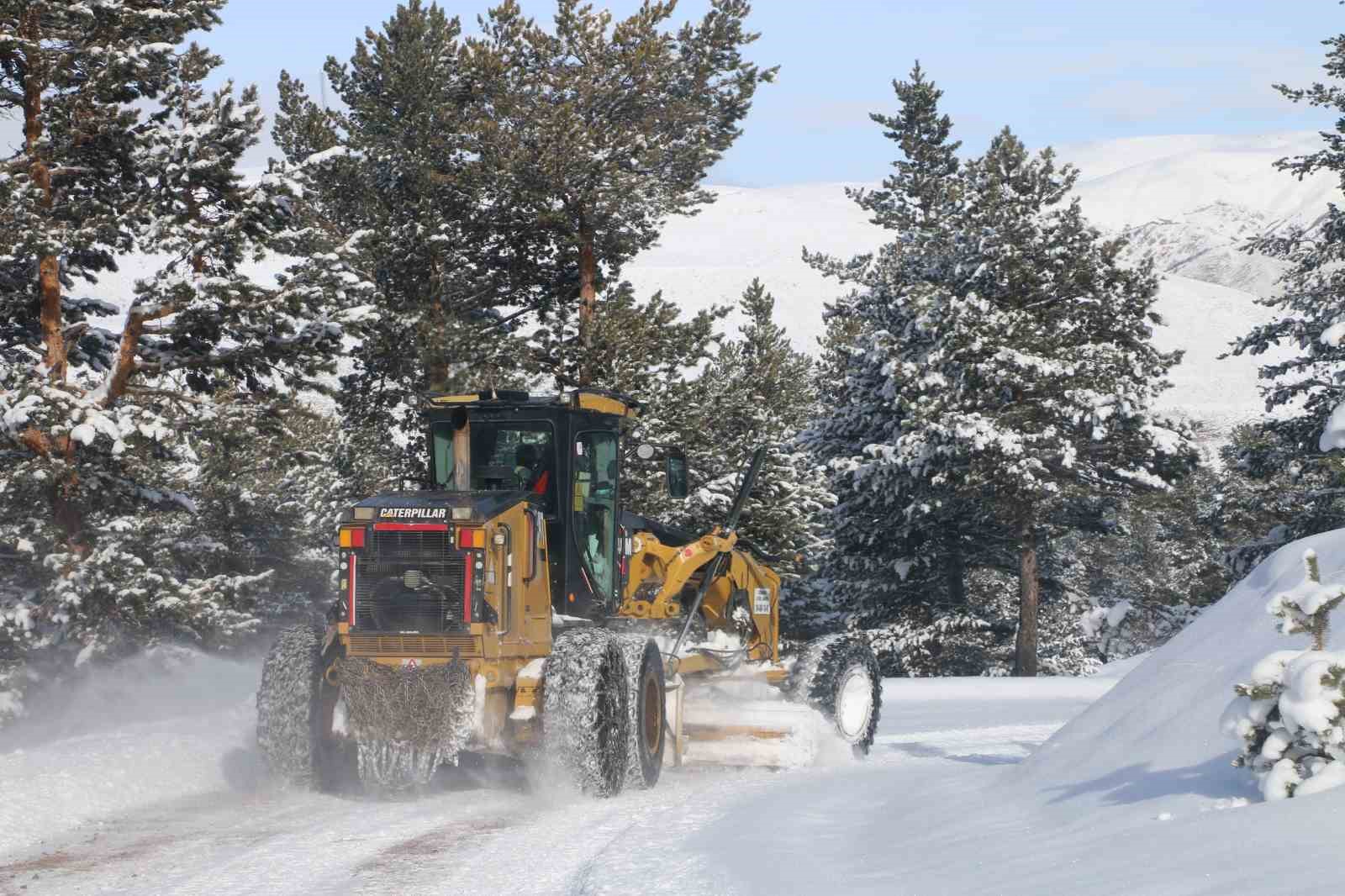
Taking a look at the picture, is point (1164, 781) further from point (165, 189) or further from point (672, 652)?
point (165, 189)

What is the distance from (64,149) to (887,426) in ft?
65.4

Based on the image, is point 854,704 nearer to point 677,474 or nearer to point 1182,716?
point 677,474

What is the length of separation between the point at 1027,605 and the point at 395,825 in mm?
23950

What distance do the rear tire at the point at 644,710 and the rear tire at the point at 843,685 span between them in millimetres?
2315

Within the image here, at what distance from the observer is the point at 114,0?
17656 millimetres

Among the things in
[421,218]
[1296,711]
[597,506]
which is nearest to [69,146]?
[421,218]

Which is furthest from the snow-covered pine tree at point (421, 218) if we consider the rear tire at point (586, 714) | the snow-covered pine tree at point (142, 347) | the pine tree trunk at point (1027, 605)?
the rear tire at point (586, 714)

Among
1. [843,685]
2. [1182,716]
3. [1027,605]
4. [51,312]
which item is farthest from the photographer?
[1027,605]

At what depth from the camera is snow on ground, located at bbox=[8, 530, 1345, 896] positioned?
5969 mm

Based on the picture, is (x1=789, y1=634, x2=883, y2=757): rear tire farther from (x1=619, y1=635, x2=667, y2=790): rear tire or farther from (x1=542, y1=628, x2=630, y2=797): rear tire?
(x1=542, y1=628, x2=630, y2=797): rear tire

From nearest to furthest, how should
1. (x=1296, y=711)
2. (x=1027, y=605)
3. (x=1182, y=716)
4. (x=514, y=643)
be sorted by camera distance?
(x=1296, y=711)
(x=1182, y=716)
(x=514, y=643)
(x=1027, y=605)

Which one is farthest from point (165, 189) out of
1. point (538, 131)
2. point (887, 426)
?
point (887, 426)

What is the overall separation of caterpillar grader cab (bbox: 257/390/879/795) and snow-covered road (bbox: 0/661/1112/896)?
37 cm

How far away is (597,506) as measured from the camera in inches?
494
